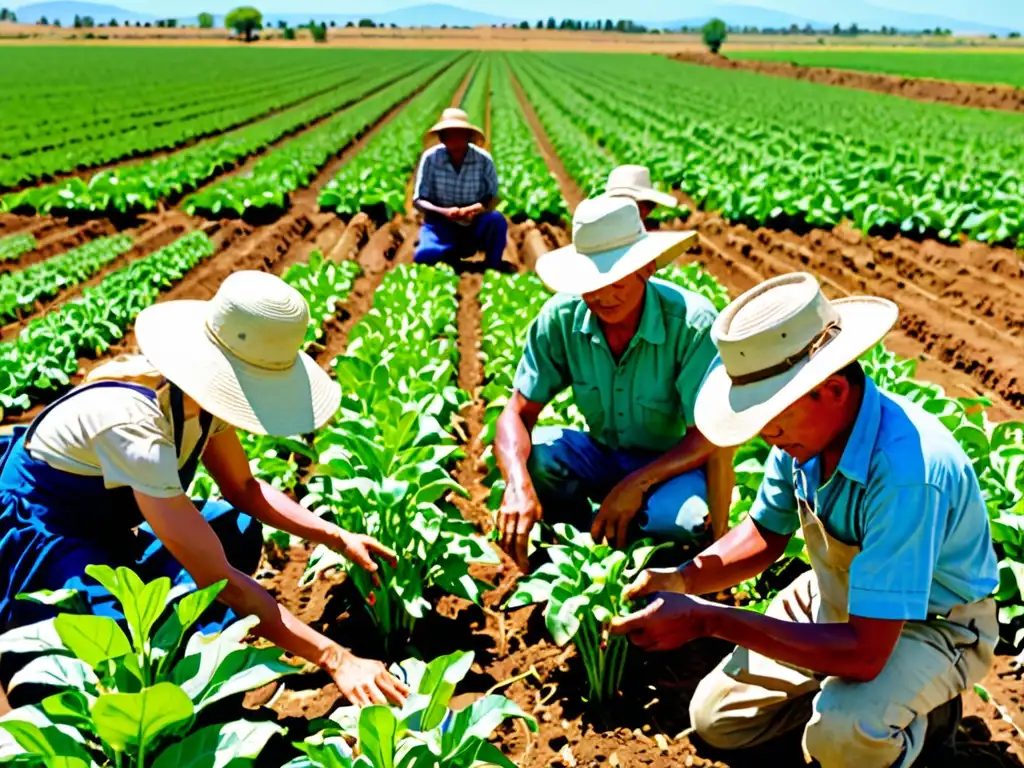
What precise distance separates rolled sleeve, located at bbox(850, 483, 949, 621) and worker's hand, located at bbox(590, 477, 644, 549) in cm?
133

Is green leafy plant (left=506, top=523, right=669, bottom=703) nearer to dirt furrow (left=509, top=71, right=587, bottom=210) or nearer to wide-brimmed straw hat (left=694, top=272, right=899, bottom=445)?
wide-brimmed straw hat (left=694, top=272, right=899, bottom=445)

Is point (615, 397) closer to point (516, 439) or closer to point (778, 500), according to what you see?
point (516, 439)

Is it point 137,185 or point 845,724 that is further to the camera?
point 137,185

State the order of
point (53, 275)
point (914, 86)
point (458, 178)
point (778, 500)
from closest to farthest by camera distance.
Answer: point (778, 500)
point (53, 275)
point (458, 178)
point (914, 86)

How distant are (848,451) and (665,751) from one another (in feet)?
4.34

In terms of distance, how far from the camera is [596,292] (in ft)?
11.7

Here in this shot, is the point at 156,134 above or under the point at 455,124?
under

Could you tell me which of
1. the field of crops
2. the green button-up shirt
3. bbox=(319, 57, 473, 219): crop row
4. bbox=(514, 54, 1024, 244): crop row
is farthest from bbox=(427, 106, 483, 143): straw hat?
the green button-up shirt

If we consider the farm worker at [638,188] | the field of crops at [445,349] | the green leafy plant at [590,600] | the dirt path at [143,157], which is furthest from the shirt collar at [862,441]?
the dirt path at [143,157]

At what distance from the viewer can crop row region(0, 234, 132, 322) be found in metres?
8.72

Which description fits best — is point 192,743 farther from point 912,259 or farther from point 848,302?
point 912,259

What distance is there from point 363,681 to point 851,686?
145 cm

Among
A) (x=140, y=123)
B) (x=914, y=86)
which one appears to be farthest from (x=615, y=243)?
(x=914, y=86)

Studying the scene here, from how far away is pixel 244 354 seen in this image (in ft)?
9.09
